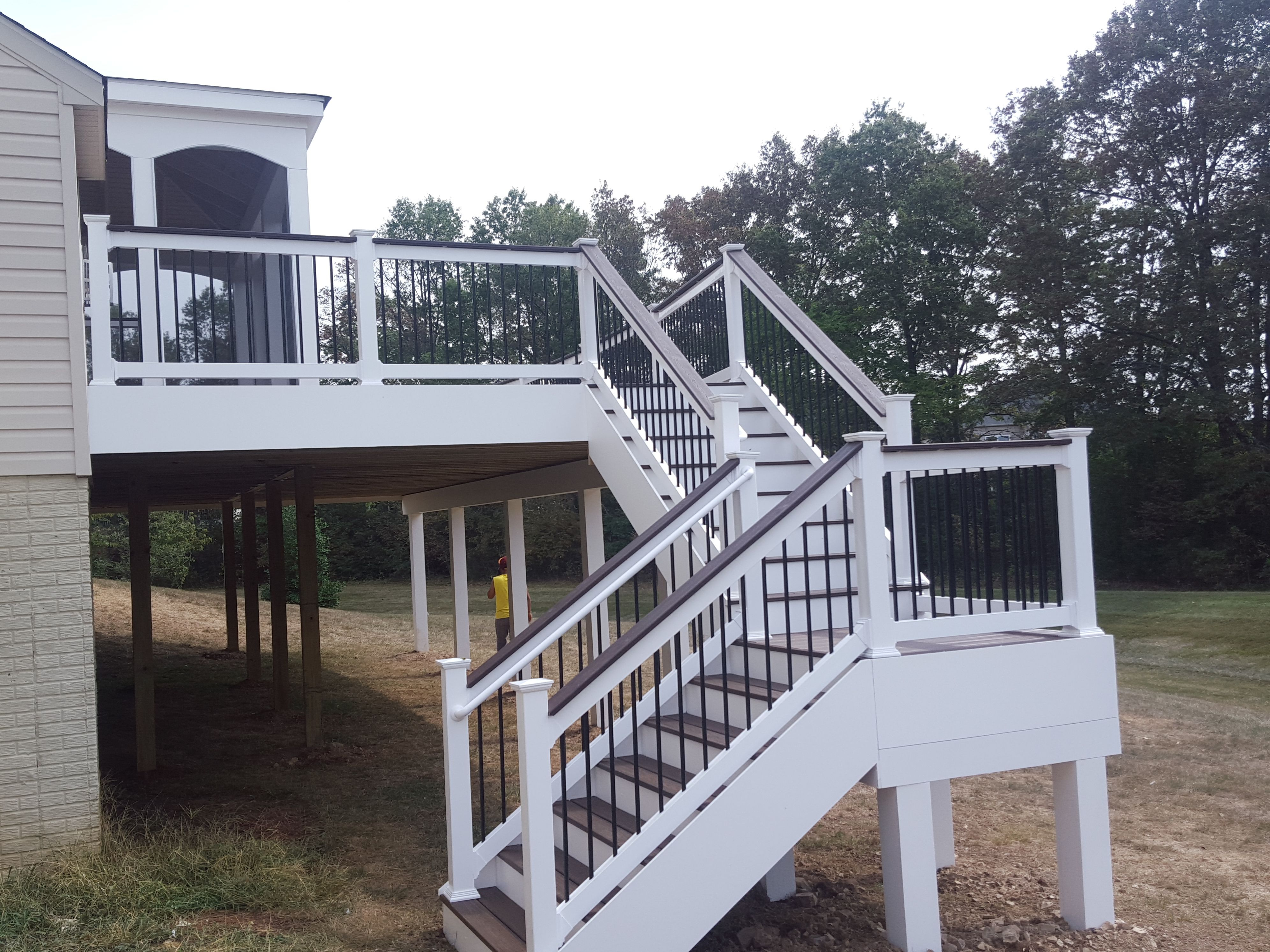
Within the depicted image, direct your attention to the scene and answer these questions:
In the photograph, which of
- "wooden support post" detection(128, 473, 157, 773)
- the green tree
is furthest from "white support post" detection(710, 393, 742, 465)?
the green tree

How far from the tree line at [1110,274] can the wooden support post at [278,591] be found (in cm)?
1724

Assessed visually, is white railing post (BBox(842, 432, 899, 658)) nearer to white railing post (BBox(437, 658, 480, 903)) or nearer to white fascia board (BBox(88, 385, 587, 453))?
white railing post (BBox(437, 658, 480, 903))

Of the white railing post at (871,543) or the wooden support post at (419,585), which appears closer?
the white railing post at (871,543)

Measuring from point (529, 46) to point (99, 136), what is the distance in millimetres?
29200

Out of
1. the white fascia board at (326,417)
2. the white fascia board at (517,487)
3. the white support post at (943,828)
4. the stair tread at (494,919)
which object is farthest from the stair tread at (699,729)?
the white fascia board at (326,417)

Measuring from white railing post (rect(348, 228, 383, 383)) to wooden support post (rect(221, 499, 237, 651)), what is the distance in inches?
376

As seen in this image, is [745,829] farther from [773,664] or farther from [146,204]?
[146,204]

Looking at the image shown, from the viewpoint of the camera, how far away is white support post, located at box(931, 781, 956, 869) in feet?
21.2

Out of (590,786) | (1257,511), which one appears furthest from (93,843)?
(1257,511)

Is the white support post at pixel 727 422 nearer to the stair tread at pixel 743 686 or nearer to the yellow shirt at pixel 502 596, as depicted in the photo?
the stair tread at pixel 743 686

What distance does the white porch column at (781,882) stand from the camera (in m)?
6.00

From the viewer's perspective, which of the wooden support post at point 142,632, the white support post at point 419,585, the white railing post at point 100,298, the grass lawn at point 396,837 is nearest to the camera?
the grass lawn at point 396,837

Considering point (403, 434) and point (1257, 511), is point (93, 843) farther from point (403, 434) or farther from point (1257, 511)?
point (1257, 511)

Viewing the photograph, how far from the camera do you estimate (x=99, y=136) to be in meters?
6.45
